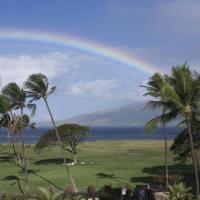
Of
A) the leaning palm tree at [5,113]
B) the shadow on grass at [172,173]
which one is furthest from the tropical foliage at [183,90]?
the leaning palm tree at [5,113]

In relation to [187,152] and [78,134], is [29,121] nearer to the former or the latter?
[78,134]

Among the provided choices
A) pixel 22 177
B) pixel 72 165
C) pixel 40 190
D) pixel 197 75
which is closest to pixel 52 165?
pixel 72 165

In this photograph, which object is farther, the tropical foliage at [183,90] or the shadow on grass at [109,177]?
the shadow on grass at [109,177]

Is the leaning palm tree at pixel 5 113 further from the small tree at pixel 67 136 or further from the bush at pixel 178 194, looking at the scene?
the bush at pixel 178 194

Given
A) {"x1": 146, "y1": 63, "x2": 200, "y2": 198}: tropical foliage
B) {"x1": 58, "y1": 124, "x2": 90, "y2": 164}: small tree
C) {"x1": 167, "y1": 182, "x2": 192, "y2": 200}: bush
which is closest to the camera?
{"x1": 167, "y1": 182, "x2": 192, "y2": 200}: bush

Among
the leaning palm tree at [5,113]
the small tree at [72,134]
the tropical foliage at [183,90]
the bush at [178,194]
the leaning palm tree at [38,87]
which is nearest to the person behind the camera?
the bush at [178,194]

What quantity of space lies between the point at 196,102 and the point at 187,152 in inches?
872

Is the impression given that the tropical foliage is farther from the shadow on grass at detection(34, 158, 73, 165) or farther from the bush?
the shadow on grass at detection(34, 158, 73, 165)

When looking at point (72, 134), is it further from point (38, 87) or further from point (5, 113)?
point (38, 87)

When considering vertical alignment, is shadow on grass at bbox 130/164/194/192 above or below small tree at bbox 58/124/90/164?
below

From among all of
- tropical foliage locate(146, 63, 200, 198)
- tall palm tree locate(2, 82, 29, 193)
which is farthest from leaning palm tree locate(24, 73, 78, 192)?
tropical foliage locate(146, 63, 200, 198)

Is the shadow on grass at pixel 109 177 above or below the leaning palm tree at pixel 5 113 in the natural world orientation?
below

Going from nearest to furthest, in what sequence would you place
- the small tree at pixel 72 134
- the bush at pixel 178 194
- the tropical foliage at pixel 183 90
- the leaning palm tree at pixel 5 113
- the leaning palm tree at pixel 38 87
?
the bush at pixel 178 194, the tropical foliage at pixel 183 90, the leaning palm tree at pixel 38 87, the leaning palm tree at pixel 5 113, the small tree at pixel 72 134

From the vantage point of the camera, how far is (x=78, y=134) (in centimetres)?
8394
